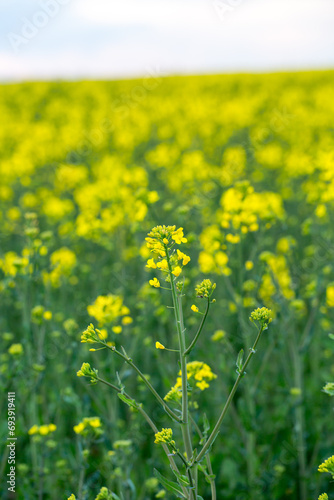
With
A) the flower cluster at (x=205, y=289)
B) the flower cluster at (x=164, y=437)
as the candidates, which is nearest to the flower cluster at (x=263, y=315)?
the flower cluster at (x=205, y=289)

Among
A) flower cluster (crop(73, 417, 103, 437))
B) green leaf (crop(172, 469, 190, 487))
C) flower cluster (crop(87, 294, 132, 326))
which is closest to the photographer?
green leaf (crop(172, 469, 190, 487))

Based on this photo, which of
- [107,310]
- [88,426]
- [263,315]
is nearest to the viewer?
[263,315]

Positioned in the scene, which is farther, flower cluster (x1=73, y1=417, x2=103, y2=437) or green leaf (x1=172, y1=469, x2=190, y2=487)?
flower cluster (x1=73, y1=417, x2=103, y2=437)

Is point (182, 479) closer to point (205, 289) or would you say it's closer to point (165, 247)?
point (205, 289)

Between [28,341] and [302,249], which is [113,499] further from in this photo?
[302,249]

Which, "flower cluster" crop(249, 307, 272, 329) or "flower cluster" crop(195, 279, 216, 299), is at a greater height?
"flower cluster" crop(195, 279, 216, 299)

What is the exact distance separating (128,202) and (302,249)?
2.30 m

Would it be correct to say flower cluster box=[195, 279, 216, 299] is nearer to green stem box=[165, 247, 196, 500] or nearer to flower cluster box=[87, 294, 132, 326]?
green stem box=[165, 247, 196, 500]

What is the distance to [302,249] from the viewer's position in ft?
18.3

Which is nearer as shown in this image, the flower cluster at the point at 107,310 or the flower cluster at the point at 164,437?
the flower cluster at the point at 164,437

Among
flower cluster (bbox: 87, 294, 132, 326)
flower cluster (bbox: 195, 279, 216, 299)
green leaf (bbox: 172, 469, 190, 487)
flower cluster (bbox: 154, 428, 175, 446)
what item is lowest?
green leaf (bbox: 172, 469, 190, 487)

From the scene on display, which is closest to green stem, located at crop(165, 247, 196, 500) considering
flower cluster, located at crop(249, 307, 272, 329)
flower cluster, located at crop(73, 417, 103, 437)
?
flower cluster, located at crop(249, 307, 272, 329)

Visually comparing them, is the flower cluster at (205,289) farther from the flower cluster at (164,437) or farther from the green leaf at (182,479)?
the green leaf at (182,479)

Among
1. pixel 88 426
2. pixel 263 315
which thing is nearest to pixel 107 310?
pixel 88 426
